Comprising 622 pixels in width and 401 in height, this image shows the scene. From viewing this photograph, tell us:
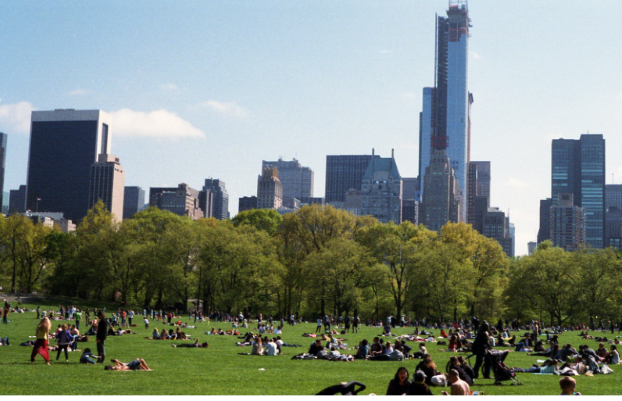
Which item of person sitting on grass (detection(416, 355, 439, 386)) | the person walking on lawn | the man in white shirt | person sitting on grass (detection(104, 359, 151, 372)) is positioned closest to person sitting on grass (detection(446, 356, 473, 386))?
person sitting on grass (detection(416, 355, 439, 386))

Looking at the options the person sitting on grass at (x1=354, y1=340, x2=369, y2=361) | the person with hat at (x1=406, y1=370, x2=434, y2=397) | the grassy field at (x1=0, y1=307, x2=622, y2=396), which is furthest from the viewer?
the person sitting on grass at (x1=354, y1=340, x2=369, y2=361)

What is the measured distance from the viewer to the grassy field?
1659 cm

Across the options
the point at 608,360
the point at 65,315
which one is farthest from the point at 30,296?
the point at 608,360

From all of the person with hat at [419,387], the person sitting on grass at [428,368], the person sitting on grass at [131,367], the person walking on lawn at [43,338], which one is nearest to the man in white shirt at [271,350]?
the person sitting on grass at [131,367]

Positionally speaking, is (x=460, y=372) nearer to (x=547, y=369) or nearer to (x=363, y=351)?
(x=547, y=369)

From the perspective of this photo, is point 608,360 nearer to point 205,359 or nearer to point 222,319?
point 205,359

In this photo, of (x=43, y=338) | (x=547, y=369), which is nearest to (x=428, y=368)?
(x=547, y=369)

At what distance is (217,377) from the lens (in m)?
19.4

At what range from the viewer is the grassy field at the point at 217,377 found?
1659cm

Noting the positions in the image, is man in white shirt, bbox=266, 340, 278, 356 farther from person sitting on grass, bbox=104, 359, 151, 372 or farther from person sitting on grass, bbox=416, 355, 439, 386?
person sitting on grass, bbox=416, 355, 439, 386

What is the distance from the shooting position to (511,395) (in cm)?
1669

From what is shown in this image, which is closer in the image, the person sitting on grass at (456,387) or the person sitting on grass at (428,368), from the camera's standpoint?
the person sitting on grass at (456,387)

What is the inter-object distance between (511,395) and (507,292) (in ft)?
195

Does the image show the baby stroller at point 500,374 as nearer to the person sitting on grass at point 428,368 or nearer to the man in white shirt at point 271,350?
the person sitting on grass at point 428,368
